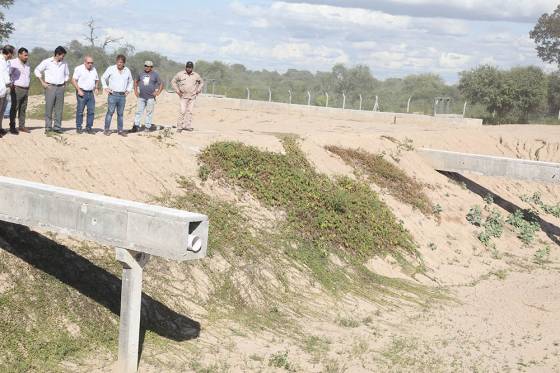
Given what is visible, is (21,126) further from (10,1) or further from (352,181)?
(10,1)

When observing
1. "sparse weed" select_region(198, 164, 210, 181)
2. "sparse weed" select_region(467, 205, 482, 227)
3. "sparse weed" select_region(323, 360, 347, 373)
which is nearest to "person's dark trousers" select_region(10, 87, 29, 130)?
"sparse weed" select_region(198, 164, 210, 181)

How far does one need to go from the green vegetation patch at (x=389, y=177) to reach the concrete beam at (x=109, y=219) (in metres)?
10.6

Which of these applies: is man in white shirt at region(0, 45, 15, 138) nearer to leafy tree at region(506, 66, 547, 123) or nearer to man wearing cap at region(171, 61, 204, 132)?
man wearing cap at region(171, 61, 204, 132)

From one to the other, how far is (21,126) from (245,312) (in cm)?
539

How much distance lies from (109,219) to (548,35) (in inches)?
1938

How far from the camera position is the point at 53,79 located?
13.7 meters

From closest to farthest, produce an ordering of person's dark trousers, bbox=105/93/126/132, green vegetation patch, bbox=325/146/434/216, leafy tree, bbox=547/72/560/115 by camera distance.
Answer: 1. person's dark trousers, bbox=105/93/126/132
2. green vegetation patch, bbox=325/146/434/216
3. leafy tree, bbox=547/72/560/115

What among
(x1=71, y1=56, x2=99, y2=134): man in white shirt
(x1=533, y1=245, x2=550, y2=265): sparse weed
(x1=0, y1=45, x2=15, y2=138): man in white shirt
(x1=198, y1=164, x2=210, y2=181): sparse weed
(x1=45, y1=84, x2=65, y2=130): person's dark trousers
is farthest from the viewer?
(x1=533, y1=245, x2=550, y2=265): sparse weed

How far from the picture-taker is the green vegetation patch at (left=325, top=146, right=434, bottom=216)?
18.2 m

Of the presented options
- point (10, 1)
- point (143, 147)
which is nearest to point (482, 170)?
point (143, 147)

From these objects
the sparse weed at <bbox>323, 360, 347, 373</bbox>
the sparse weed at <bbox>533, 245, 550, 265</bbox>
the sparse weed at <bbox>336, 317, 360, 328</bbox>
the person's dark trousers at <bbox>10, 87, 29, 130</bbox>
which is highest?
the person's dark trousers at <bbox>10, 87, 29, 130</bbox>

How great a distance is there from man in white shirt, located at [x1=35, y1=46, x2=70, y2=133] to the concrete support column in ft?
20.2

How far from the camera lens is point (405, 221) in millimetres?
17250

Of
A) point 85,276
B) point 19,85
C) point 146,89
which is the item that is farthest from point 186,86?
point 85,276
